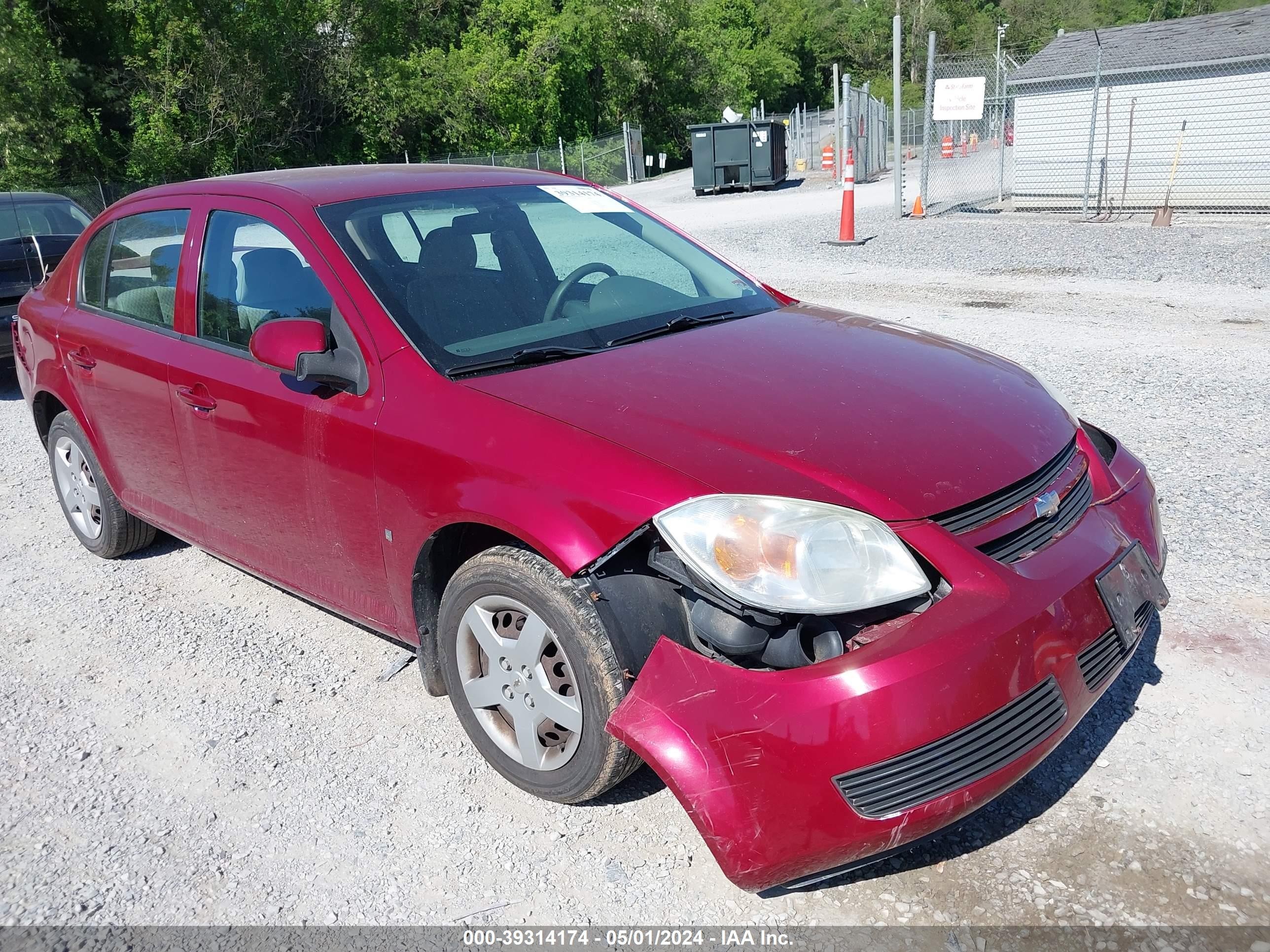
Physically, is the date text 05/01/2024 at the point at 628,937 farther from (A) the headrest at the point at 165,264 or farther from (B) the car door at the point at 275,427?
(A) the headrest at the point at 165,264

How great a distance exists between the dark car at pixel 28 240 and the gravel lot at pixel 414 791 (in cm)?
420

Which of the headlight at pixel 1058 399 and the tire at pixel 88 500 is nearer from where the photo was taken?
the headlight at pixel 1058 399

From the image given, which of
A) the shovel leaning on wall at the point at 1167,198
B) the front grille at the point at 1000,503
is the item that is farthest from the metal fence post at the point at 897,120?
the front grille at the point at 1000,503

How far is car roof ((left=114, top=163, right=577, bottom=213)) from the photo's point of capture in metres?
3.51

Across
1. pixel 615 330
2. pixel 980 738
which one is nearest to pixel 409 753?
pixel 615 330

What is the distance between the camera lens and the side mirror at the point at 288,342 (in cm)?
305

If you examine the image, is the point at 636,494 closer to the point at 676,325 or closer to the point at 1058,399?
the point at 676,325

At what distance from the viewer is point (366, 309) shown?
3.10 metres

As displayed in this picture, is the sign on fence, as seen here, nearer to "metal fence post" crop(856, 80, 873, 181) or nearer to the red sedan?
"metal fence post" crop(856, 80, 873, 181)

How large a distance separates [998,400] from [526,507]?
142cm

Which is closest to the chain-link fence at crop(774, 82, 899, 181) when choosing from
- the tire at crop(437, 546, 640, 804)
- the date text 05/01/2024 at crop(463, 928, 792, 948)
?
the tire at crop(437, 546, 640, 804)

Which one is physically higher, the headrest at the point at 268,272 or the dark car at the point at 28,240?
the headrest at the point at 268,272

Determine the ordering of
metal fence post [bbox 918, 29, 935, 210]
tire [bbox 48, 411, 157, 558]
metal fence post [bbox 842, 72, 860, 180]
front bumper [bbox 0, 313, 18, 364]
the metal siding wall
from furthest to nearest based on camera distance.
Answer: metal fence post [bbox 842, 72, 860, 180]
the metal siding wall
metal fence post [bbox 918, 29, 935, 210]
front bumper [bbox 0, 313, 18, 364]
tire [bbox 48, 411, 157, 558]

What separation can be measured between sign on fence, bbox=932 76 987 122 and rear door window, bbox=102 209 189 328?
51.8 feet
